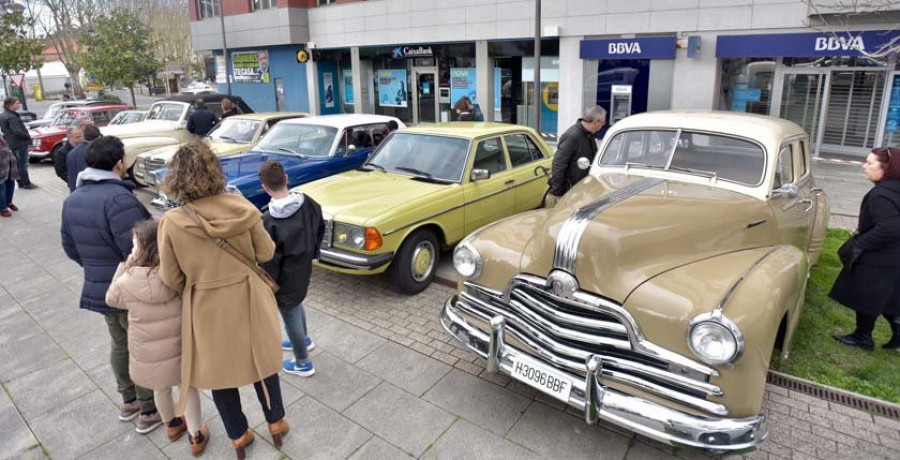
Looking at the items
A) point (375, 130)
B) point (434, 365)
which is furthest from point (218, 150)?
point (434, 365)

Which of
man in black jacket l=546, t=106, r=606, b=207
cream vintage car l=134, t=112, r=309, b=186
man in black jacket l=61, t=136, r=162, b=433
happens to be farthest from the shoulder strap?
cream vintage car l=134, t=112, r=309, b=186

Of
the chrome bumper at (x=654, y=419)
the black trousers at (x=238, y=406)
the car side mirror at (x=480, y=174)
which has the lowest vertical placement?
the black trousers at (x=238, y=406)

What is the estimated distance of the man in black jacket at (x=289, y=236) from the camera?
3721 millimetres

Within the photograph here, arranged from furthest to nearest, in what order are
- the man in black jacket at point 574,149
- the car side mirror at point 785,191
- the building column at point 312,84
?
the building column at point 312,84
the man in black jacket at point 574,149
the car side mirror at point 785,191

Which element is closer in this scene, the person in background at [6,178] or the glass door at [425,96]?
the person in background at [6,178]

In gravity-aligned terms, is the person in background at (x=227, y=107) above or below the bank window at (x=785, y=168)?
above

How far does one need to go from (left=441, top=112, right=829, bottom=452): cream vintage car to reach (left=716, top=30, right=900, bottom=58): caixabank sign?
29.1 feet

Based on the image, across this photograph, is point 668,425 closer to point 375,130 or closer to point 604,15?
point 375,130

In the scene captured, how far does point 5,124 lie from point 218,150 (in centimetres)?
493

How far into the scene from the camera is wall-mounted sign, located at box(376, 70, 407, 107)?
21250 millimetres

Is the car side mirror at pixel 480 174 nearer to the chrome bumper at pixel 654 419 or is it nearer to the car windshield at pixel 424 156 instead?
the car windshield at pixel 424 156

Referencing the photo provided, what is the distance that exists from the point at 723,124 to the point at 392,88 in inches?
713

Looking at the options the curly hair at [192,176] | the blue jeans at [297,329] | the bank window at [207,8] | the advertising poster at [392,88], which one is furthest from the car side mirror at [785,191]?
the bank window at [207,8]

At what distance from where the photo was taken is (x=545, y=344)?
11.3 feet
